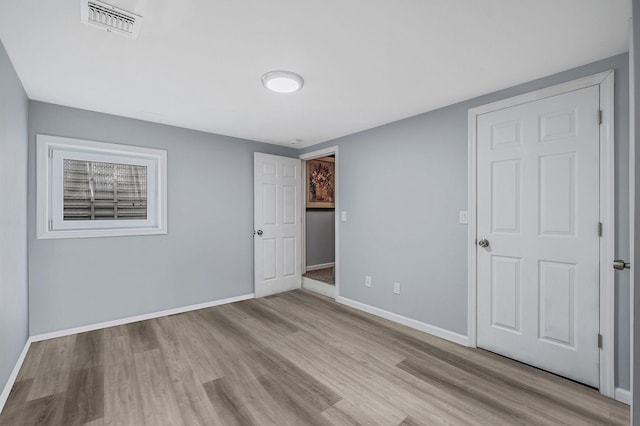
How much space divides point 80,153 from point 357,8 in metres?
3.07

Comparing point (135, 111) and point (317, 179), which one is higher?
point (135, 111)

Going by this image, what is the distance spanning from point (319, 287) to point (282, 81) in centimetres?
302

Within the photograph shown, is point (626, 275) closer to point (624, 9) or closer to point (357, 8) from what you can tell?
point (624, 9)

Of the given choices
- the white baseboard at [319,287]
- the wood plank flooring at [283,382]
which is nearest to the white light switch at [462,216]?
the wood plank flooring at [283,382]

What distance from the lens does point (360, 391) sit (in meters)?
2.05

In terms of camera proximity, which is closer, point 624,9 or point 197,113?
point 624,9

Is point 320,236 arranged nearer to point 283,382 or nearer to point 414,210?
point 414,210

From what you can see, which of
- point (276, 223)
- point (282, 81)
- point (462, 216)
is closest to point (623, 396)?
point (462, 216)

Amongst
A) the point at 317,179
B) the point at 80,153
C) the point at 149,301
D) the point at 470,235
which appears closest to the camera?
the point at 470,235

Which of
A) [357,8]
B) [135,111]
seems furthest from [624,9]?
[135,111]

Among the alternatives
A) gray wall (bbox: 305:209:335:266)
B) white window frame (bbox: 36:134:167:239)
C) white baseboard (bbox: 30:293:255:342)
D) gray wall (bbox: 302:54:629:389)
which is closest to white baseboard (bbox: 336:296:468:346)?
gray wall (bbox: 302:54:629:389)

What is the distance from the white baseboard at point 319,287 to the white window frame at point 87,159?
2170 millimetres

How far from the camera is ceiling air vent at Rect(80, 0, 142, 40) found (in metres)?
1.54

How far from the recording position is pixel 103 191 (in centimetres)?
320
